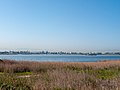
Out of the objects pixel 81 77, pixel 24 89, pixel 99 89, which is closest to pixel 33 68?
pixel 81 77

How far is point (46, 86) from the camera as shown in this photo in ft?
32.9

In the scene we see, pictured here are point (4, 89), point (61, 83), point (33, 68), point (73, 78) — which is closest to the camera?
point (4, 89)

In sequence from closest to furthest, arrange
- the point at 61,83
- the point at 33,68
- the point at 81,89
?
the point at 81,89
the point at 61,83
the point at 33,68

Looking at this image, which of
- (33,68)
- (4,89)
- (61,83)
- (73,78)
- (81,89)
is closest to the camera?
(81,89)

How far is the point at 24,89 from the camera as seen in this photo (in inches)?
397

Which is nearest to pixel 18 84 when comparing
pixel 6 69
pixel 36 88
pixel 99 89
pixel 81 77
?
pixel 36 88

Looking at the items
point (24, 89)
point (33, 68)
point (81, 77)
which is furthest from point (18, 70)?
point (24, 89)

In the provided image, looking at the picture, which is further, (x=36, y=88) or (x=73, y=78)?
(x=73, y=78)

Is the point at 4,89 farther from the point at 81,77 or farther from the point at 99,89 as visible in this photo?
the point at 81,77

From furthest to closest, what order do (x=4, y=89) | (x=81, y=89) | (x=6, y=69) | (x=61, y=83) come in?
1. (x=6, y=69)
2. (x=61, y=83)
3. (x=4, y=89)
4. (x=81, y=89)

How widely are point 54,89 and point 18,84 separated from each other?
2050mm

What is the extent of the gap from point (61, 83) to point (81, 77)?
1.94m

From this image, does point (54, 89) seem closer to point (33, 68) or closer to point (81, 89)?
point (81, 89)

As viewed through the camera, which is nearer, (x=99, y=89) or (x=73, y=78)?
(x=99, y=89)
